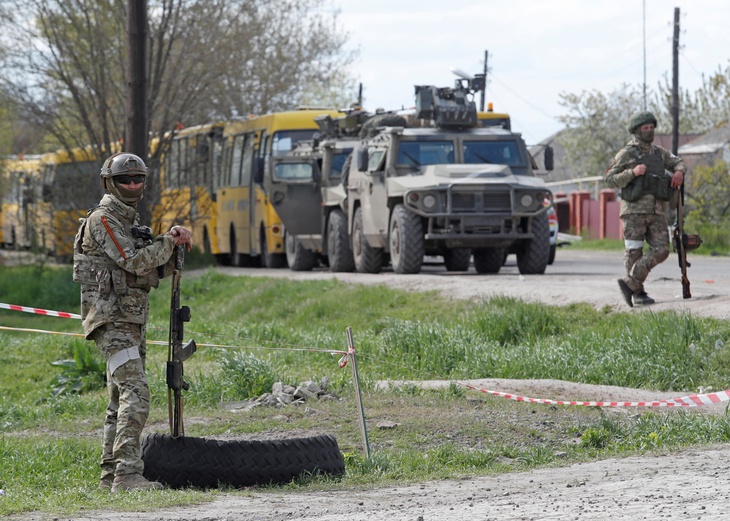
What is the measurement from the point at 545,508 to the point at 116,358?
275cm

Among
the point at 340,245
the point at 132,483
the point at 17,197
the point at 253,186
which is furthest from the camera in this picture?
the point at 17,197

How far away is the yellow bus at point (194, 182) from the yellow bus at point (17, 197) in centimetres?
385

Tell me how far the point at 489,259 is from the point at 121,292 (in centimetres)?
1473

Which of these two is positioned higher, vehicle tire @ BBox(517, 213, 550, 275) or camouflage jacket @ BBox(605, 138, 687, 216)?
camouflage jacket @ BBox(605, 138, 687, 216)

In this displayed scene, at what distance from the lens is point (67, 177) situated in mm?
30453

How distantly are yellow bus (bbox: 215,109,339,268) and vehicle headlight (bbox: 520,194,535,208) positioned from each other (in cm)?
721

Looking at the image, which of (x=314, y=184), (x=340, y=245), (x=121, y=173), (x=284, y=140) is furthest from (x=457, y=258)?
(x=121, y=173)

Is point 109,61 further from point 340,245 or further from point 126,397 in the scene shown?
point 126,397

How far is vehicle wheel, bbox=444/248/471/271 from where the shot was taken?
2219 centimetres

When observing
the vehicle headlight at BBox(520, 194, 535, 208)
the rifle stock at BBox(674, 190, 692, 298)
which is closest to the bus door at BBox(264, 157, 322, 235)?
the vehicle headlight at BBox(520, 194, 535, 208)

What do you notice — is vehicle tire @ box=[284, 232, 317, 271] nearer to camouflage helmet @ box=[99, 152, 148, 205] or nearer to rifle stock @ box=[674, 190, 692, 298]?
rifle stock @ box=[674, 190, 692, 298]

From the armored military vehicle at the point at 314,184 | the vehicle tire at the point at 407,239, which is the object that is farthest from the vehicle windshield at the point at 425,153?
the armored military vehicle at the point at 314,184

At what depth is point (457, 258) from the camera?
2255 centimetres

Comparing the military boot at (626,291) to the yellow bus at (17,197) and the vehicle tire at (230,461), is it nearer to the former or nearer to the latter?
the vehicle tire at (230,461)
